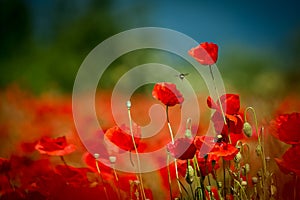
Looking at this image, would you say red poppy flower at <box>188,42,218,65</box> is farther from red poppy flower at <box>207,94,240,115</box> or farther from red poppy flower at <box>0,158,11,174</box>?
red poppy flower at <box>0,158,11,174</box>

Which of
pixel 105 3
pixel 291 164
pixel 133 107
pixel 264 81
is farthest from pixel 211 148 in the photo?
pixel 105 3

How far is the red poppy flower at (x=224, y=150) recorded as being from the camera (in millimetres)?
777

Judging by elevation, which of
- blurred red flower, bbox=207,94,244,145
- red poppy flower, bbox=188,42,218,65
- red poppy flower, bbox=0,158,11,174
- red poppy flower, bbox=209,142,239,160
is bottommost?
red poppy flower, bbox=0,158,11,174

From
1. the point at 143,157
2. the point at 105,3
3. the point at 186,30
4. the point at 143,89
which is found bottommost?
the point at 143,157

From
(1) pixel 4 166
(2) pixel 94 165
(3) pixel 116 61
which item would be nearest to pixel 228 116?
(2) pixel 94 165

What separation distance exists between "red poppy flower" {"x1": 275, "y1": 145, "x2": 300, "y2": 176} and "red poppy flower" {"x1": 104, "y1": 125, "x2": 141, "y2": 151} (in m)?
0.26

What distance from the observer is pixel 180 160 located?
87cm

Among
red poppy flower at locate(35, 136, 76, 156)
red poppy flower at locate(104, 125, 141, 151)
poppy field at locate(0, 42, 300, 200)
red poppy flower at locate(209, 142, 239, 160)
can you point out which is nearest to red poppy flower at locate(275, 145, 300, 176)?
poppy field at locate(0, 42, 300, 200)

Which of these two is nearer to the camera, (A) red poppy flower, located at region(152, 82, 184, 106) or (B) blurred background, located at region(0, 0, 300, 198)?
(A) red poppy flower, located at region(152, 82, 184, 106)

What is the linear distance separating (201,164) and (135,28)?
648 millimetres

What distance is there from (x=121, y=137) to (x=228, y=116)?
0.19m

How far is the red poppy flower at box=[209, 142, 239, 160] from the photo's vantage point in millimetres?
777

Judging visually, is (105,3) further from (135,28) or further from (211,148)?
(211,148)

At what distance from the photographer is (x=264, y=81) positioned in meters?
1.32
